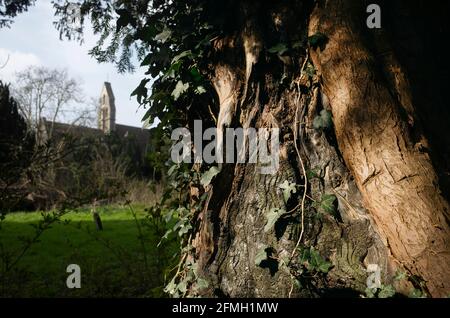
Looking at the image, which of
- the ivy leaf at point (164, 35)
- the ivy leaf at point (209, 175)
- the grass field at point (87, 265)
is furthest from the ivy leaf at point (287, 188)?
the grass field at point (87, 265)

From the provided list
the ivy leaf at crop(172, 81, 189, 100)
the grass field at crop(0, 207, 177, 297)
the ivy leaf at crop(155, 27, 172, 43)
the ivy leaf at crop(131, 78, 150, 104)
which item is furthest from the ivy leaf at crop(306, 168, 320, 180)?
the grass field at crop(0, 207, 177, 297)

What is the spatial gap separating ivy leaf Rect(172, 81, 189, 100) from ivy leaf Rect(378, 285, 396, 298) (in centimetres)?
189

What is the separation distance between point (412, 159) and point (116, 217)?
1030 centimetres

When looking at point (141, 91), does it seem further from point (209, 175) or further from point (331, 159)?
point (331, 159)

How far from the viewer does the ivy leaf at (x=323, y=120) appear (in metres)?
2.38

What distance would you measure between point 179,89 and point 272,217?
3.96 feet

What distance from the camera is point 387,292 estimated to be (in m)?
2.08

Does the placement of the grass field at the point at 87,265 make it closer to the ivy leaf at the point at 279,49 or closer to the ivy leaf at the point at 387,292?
the ivy leaf at the point at 387,292

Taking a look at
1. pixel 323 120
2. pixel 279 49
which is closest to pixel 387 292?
pixel 323 120

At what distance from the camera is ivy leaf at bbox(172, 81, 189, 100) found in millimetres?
2775

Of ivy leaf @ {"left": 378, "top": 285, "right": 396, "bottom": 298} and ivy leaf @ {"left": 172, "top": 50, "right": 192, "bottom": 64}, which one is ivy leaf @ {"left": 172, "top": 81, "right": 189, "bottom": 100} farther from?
ivy leaf @ {"left": 378, "top": 285, "right": 396, "bottom": 298}

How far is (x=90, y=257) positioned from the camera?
636 centimetres
